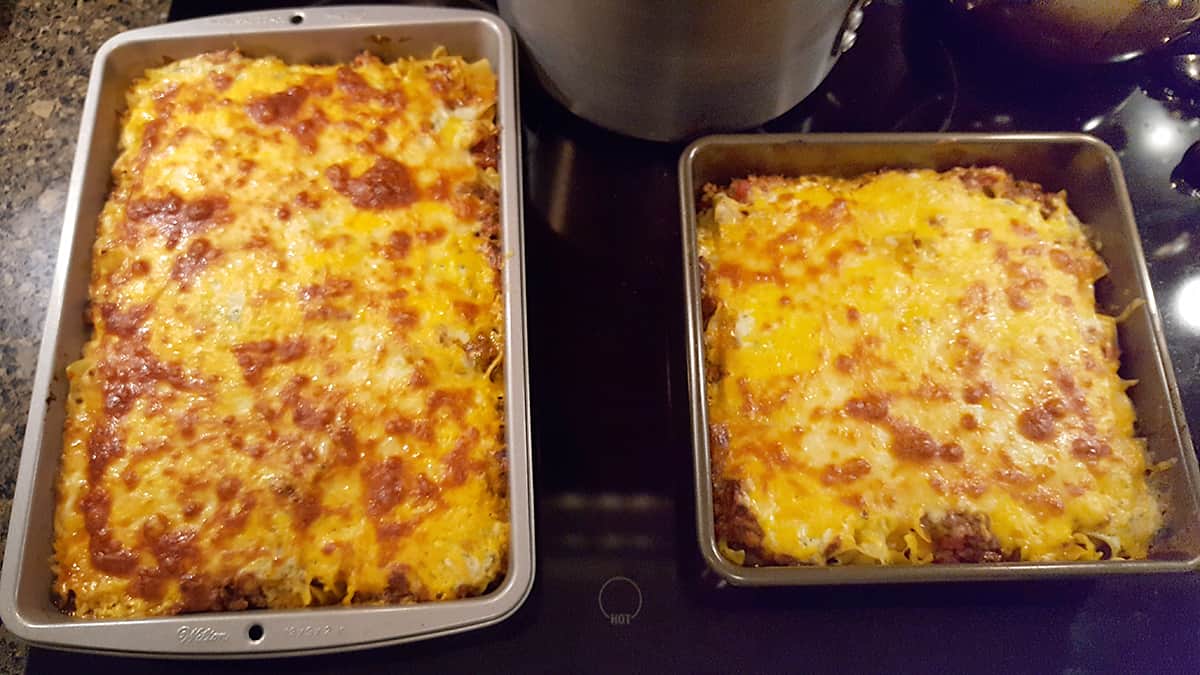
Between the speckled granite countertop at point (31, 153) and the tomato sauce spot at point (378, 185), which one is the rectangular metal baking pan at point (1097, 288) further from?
the speckled granite countertop at point (31, 153)

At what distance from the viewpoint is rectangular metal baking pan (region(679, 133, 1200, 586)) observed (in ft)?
3.73

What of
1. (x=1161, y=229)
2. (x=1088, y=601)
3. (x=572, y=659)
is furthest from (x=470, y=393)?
(x=1161, y=229)

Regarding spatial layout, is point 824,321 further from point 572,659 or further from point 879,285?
point 572,659

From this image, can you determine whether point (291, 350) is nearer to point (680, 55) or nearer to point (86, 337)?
point (86, 337)

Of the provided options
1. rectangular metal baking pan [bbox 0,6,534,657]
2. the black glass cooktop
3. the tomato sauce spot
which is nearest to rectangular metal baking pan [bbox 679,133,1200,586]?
the black glass cooktop

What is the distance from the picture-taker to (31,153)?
158 centimetres

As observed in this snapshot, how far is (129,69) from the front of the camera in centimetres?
147

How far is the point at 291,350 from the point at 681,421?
633 mm

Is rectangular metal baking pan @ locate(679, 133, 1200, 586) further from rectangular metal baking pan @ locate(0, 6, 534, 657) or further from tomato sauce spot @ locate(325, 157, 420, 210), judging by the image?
tomato sauce spot @ locate(325, 157, 420, 210)

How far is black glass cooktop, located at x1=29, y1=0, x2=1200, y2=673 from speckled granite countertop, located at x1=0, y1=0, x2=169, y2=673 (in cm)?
20

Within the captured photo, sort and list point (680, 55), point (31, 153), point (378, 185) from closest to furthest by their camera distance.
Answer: point (680, 55) < point (378, 185) < point (31, 153)

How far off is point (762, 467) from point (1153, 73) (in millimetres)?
1202

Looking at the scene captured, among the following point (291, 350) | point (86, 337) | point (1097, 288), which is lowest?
point (1097, 288)

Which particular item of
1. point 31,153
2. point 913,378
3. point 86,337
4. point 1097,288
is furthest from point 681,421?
point 31,153
